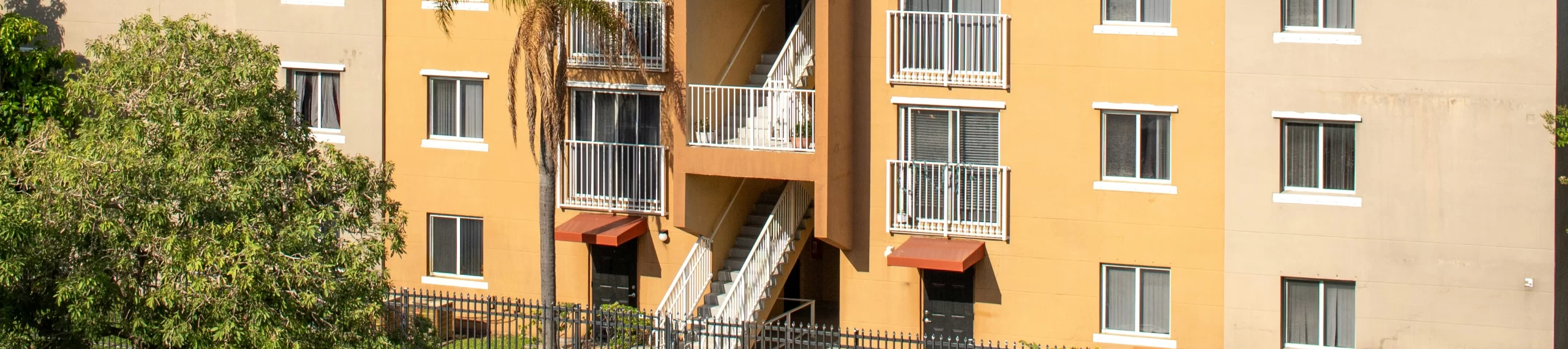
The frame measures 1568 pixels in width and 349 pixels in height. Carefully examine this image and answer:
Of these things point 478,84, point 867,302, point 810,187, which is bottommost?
point 867,302

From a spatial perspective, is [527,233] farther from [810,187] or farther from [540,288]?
[810,187]

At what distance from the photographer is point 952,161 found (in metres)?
24.1

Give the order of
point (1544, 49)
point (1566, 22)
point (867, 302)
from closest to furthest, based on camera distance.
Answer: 1. point (1544, 49)
2. point (1566, 22)
3. point (867, 302)

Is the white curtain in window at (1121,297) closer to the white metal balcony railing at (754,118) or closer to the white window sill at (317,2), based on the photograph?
the white metal balcony railing at (754,118)

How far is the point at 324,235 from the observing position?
1759cm

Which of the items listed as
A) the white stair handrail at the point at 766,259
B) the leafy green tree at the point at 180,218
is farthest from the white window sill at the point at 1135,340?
the leafy green tree at the point at 180,218

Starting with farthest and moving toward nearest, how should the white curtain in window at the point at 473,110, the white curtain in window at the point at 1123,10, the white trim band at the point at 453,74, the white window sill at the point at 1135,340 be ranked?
the white curtain in window at the point at 473,110
the white trim band at the point at 453,74
the white window sill at the point at 1135,340
the white curtain in window at the point at 1123,10

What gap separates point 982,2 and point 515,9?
22.4 feet

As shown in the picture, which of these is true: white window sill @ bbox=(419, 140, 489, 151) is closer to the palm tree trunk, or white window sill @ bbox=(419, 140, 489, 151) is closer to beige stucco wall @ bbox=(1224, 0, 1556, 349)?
the palm tree trunk

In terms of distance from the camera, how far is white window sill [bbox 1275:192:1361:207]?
882 inches

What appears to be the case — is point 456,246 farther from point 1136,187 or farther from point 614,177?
point 1136,187

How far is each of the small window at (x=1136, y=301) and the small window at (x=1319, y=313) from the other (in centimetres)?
162

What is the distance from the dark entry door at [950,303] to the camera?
2427 centimetres

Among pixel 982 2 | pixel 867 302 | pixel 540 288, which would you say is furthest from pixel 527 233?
pixel 982 2
